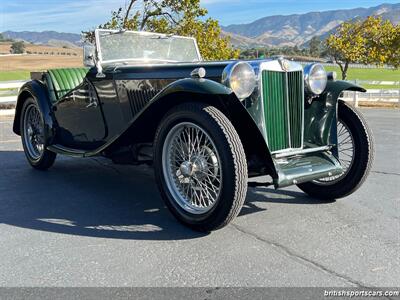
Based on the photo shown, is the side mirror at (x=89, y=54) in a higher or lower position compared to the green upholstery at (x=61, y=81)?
higher

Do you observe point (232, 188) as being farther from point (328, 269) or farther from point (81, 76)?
point (81, 76)

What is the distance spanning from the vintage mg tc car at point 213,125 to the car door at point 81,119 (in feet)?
0.04

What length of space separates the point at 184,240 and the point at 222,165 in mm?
639

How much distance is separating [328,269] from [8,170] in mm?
4600

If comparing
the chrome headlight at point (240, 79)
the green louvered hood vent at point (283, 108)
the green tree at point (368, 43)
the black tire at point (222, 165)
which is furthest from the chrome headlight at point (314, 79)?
the green tree at point (368, 43)

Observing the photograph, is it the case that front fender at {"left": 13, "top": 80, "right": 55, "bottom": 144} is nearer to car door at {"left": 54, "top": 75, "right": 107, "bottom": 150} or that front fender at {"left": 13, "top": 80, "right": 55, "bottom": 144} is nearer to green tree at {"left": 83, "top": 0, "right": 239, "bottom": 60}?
car door at {"left": 54, "top": 75, "right": 107, "bottom": 150}

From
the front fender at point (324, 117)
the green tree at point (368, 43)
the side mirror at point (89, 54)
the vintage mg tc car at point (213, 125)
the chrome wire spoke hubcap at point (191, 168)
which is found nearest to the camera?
the vintage mg tc car at point (213, 125)

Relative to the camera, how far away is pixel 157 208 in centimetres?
430

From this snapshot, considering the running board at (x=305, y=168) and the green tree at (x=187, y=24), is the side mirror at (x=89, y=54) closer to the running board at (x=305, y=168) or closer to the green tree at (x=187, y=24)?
the running board at (x=305, y=168)

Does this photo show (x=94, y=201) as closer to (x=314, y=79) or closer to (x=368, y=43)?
(x=314, y=79)

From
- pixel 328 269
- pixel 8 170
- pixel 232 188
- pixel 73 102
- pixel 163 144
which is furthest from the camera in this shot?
pixel 8 170

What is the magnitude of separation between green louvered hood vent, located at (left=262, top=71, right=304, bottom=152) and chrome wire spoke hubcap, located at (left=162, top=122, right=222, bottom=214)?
616mm

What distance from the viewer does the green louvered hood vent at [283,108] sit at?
12.9 ft

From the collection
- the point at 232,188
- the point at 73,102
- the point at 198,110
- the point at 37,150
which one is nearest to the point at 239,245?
the point at 232,188
